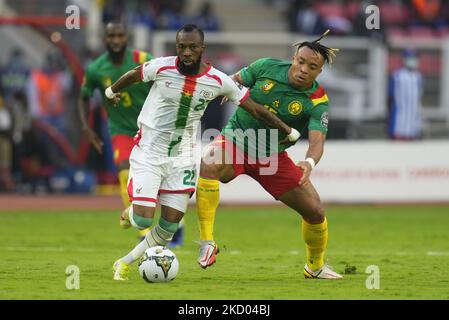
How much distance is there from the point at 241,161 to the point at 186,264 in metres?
1.81

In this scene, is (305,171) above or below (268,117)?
below

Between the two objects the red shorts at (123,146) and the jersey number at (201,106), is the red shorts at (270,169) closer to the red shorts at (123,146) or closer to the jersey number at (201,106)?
the jersey number at (201,106)

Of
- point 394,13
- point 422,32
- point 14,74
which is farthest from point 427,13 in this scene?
point 14,74

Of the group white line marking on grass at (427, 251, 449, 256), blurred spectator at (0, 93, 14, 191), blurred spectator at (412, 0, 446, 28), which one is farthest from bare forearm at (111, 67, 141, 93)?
blurred spectator at (412, 0, 446, 28)

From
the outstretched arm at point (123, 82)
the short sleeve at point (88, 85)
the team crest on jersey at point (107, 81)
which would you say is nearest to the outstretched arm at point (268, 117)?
the outstretched arm at point (123, 82)

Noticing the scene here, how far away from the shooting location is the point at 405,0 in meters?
31.0

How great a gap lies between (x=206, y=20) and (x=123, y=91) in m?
14.0

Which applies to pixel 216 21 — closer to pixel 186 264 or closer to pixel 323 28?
pixel 323 28

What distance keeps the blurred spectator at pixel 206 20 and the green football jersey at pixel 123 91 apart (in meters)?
13.1

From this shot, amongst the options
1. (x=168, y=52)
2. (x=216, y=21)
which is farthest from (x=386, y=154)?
(x=216, y=21)

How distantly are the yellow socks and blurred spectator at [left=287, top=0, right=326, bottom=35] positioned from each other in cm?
1585

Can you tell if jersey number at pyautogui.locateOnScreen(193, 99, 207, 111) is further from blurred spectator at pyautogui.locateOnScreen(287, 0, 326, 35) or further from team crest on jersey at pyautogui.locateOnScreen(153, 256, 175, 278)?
blurred spectator at pyautogui.locateOnScreen(287, 0, 326, 35)

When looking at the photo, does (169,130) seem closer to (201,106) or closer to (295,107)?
(201,106)

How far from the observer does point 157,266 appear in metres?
10.3
